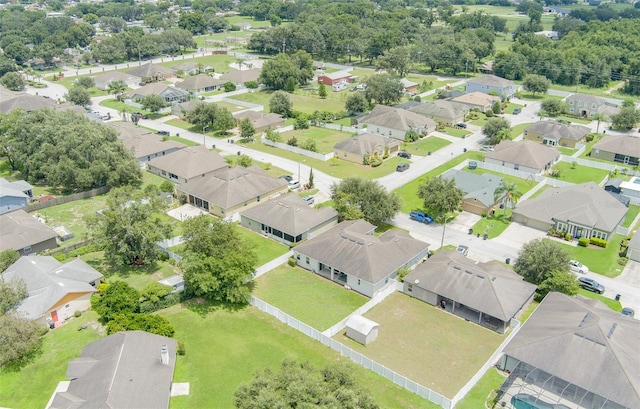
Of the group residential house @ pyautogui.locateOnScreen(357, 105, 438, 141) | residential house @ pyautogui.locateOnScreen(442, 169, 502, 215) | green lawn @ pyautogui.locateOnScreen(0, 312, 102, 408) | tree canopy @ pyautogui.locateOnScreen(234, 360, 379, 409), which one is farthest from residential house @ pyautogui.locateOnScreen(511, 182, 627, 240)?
green lawn @ pyautogui.locateOnScreen(0, 312, 102, 408)

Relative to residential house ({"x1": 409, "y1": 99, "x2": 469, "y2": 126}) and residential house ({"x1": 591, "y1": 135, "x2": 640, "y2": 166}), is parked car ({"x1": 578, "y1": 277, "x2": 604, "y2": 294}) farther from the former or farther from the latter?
residential house ({"x1": 409, "y1": 99, "x2": 469, "y2": 126})

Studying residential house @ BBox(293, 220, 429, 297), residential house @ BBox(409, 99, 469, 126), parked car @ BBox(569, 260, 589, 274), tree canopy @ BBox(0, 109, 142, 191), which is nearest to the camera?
residential house @ BBox(293, 220, 429, 297)

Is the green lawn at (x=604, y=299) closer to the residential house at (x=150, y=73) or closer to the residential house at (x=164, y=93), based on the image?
the residential house at (x=164, y=93)

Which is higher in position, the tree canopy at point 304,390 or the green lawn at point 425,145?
the tree canopy at point 304,390

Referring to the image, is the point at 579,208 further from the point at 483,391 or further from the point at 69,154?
the point at 69,154

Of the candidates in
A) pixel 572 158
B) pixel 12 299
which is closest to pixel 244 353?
pixel 12 299

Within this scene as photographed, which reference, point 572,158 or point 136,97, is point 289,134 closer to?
point 136,97

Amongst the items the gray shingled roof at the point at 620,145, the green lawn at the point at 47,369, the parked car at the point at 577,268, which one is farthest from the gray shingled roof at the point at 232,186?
the gray shingled roof at the point at 620,145
